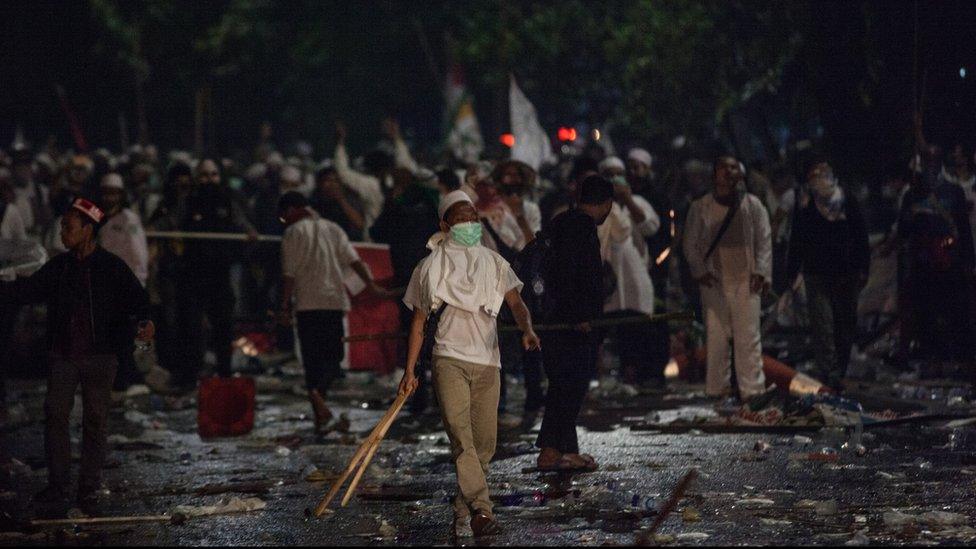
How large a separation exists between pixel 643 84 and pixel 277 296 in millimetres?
12421

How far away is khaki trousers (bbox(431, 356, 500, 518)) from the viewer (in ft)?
29.8

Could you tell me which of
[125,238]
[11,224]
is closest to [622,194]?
[125,238]

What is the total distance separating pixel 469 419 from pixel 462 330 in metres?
0.49

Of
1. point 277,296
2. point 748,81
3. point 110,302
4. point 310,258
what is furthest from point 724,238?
point 748,81

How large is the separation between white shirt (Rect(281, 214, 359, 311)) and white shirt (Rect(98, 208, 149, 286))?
182 cm

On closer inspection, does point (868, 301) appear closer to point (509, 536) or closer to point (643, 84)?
point (509, 536)

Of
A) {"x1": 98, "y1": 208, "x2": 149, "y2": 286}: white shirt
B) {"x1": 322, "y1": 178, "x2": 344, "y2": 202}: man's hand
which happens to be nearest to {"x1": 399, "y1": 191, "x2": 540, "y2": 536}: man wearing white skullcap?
{"x1": 98, "y1": 208, "x2": 149, "y2": 286}: white shirt

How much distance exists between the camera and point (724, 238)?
15078 millimetres

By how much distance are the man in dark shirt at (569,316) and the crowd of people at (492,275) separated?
14 millimetres

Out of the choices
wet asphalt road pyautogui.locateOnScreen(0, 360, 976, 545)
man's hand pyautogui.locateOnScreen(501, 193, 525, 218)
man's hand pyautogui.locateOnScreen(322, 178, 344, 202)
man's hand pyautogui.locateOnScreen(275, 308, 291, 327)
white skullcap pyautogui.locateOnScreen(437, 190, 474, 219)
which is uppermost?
man's hand pyautogui.locateOnScreen(322, 178, 344, 202)

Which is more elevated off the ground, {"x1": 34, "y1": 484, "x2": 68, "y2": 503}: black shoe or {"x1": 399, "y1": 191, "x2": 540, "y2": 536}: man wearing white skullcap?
{"x1": 399, "y1": 191, "x2": 540, "y2": 536}: man wearing white skullcap

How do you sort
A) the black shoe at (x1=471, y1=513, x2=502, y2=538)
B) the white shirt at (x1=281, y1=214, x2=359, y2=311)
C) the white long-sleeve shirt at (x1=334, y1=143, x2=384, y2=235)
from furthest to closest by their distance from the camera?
the white long-sleeve shirt at (x1=334, y1=143, x2=384, y2=235) → the white shirt at (x1=281, y1=214, x2=359, y2=311) → the black shoe at (x1=471, y1=513, x2=502, y2=538)

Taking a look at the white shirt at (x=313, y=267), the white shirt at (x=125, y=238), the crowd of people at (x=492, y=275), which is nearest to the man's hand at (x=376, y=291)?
the crowd of people at (x=492, y=275)

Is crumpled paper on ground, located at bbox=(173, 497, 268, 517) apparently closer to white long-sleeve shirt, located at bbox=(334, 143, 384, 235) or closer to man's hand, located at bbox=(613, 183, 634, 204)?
man's hand, located at bbox=(613, 183, 634, 204)
